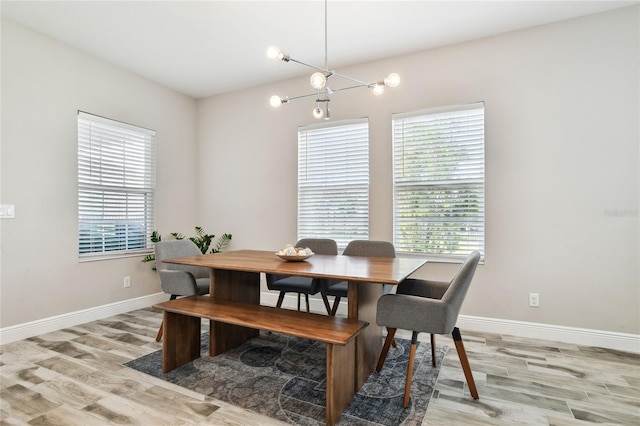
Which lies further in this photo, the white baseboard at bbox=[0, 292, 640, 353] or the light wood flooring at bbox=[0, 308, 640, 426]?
the white baseboard at bbox=[0, 292, 640, 353]

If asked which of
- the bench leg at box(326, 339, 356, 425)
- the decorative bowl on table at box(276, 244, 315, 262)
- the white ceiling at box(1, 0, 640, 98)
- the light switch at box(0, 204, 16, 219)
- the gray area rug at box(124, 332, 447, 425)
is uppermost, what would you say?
the white ceiling at box(1, 0, 640, 98)

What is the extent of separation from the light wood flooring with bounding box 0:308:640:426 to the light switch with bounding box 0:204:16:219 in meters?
1.12

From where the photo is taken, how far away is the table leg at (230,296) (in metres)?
2.67

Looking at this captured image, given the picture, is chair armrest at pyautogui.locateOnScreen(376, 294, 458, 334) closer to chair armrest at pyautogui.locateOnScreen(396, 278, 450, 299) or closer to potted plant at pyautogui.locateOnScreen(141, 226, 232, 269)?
chair armrest at pyautogui.locateOnScreen(396, 278, 450, 299)

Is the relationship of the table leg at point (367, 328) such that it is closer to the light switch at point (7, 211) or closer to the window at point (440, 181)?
the window at point (440, 181)

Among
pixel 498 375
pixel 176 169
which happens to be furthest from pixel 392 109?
pixel 176 169

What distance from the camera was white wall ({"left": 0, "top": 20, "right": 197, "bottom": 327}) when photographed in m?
2.95

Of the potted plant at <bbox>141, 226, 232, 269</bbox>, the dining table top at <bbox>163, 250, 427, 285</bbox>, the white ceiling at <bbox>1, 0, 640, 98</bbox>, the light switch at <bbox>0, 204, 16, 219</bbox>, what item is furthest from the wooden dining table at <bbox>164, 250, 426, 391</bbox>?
the white ceiling at <bbox>1, 0, 640, 98</bbox>

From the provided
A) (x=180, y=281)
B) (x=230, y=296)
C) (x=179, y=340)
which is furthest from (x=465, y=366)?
(x=180, y=281)

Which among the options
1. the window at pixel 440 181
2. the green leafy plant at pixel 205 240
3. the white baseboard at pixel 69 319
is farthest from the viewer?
the green leafy plant at pixel 205 240

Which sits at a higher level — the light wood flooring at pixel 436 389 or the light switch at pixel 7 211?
the light switch at pixel 7 211

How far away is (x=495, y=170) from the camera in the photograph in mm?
3182

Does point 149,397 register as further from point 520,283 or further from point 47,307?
point 520,283

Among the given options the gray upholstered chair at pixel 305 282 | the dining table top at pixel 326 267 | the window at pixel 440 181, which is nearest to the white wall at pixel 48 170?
the dining table top at pixel 326 267
